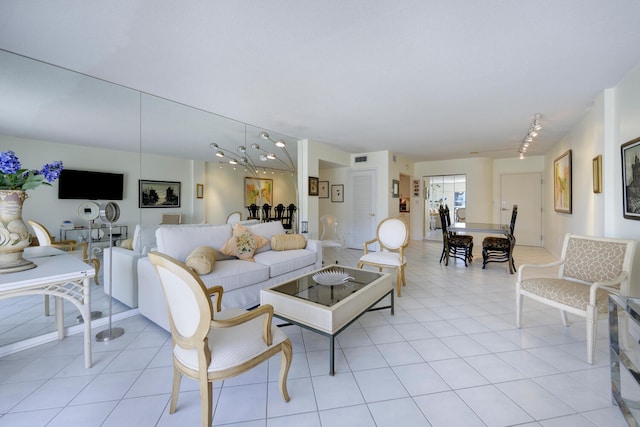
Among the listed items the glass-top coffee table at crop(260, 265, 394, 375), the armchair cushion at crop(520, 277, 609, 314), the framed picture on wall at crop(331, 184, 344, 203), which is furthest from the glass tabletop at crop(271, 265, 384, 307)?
the framed picture on wall at crop(331, 184, 344, 203)

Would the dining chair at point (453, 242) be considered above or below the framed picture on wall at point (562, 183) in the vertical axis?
below

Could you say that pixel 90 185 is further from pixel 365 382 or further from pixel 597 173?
pixel 597 173

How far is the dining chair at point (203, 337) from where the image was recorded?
112cm

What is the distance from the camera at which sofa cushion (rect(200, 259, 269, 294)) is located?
2304mm

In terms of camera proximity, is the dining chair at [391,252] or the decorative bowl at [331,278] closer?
the decorative bowl at [331,278]

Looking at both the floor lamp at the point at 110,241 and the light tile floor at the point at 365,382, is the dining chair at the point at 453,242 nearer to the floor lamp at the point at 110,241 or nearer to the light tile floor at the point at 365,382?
the light tile floor at the point at 365,382

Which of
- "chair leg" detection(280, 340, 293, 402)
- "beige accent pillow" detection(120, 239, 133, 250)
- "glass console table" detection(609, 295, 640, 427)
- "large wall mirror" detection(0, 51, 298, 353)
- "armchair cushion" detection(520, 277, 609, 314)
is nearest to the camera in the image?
"glass console table" detection(609, 295, 640, 427)

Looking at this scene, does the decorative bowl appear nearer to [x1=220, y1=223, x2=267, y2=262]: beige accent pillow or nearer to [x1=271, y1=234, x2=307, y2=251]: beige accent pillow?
[x1=220, y1=223, x2=267, y2=262]: beige accent pillow

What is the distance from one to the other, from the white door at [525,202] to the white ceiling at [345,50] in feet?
12.2

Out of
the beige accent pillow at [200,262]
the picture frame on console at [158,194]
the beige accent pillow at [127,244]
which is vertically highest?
the picture frame on console at [158,194]

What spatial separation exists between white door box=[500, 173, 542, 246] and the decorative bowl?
646cm

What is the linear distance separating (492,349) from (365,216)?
439 cm


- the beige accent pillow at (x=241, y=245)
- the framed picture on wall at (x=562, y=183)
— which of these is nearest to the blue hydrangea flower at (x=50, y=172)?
the beige accent pillow at (x=241, y=245)

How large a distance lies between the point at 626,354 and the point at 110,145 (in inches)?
173
